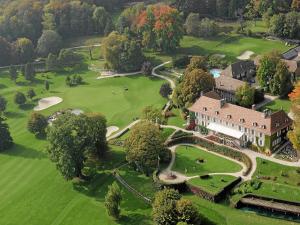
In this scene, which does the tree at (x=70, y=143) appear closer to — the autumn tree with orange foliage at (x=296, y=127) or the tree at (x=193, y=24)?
the autumn tree with orange foliage at (x=296, y=127)

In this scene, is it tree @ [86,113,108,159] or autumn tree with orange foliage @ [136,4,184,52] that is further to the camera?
autumn tree with orange foliage @ [136,4,184,52]

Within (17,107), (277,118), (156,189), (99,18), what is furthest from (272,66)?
(99,18)

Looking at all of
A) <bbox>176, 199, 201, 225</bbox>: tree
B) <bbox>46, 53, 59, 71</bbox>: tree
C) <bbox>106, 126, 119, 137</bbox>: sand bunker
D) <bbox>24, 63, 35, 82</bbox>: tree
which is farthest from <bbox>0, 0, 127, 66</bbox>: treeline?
<bbox>176, 199, 201, 225</bbox>: tree

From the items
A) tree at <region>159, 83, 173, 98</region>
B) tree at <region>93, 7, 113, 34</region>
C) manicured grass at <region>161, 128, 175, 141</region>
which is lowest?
manicured grass at <region>161, 128, 175, 141</region>

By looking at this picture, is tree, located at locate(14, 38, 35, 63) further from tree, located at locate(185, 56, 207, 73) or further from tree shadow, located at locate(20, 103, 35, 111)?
tree, located at locate(185, 56, 207, 73)

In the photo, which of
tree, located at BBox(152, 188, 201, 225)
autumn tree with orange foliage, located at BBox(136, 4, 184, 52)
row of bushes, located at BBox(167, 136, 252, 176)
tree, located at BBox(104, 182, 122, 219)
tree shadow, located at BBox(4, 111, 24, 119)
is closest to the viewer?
tree, located at BBox(152, 188, 201, 225)

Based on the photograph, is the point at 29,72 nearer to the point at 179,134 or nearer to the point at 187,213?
the point at 179,134
